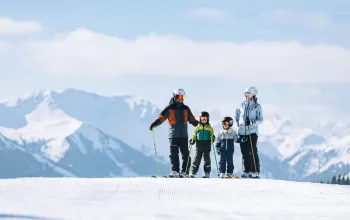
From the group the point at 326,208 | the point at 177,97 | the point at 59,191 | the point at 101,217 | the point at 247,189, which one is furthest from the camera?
the point at 177,97

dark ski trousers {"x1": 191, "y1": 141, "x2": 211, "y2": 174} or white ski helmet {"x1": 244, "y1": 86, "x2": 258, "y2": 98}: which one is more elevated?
white ski helmet {"x1": 244, "y1": 86, "x2": 258, "y2": 98}

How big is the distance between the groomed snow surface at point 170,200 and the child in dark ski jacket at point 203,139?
5.07 m

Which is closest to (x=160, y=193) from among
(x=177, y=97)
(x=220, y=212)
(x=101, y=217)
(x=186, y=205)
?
(x=186, y=205)

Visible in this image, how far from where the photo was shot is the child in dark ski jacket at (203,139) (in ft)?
69.7

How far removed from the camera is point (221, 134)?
21.4 meters

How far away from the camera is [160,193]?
45.0 ft

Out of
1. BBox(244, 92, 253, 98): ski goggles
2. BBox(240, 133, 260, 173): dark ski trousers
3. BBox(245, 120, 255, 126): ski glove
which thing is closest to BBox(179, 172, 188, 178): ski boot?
BBox(240, 133, 260, 173): dark ski trousers

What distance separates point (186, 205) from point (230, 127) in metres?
9.33

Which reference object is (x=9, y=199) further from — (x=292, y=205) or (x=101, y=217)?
(x=292, y=205)

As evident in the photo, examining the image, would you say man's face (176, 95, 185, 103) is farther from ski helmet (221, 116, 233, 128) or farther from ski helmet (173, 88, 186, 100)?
ski helmet (221, 116, 233, 128)

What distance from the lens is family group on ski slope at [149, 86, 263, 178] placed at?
68.6ft

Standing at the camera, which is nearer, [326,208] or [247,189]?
[326,208]

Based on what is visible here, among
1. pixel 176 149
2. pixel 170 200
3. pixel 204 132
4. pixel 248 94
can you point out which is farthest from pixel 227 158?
pixel 170 200

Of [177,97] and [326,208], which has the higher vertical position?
[177,97]
